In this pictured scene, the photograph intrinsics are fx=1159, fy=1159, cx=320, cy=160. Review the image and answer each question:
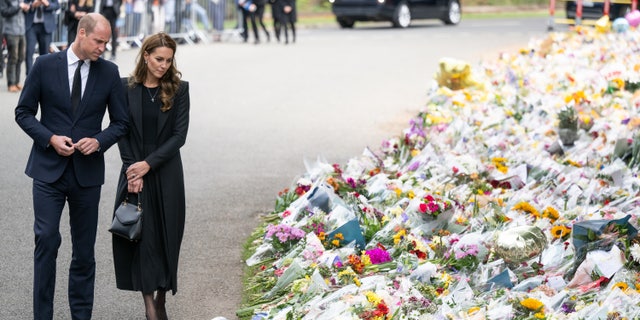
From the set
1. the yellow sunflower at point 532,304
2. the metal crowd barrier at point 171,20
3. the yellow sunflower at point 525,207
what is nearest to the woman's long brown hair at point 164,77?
the yellow sunflower at point 532,304

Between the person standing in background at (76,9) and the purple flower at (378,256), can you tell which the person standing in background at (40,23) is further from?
the purple flower at (378,256)

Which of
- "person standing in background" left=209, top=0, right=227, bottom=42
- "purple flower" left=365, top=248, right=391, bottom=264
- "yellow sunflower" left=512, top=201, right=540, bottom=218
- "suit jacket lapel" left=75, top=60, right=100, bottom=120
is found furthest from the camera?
"person standing in background" left=209, top=0, right=227, bottom=42

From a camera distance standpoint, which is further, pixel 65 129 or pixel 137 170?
pixel 137 170

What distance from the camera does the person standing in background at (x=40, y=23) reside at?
16375 millimetres

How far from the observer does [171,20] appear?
26.0 metres

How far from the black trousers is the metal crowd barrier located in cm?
1536

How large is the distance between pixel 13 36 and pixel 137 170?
33.4 ft

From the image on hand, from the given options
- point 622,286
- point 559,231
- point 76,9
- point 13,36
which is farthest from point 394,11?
point 622,286

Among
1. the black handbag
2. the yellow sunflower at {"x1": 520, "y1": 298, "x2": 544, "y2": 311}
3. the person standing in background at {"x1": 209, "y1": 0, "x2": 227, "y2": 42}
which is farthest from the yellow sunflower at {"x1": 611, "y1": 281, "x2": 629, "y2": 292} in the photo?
the person standing in background at {"x1": 209, "y1": 0, "x2": 227, "y2": 42}

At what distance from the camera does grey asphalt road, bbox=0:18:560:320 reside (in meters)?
7.31

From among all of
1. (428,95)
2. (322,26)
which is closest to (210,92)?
(428,95)

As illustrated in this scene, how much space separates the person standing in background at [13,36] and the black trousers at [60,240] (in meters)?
9.84

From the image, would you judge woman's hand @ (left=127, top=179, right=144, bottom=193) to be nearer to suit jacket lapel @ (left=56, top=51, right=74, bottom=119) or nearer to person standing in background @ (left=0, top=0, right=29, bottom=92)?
suit jacket lapel @ (left=56, top=51, right=74, bottom=119)

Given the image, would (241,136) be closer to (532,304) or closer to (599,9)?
(532,304)
